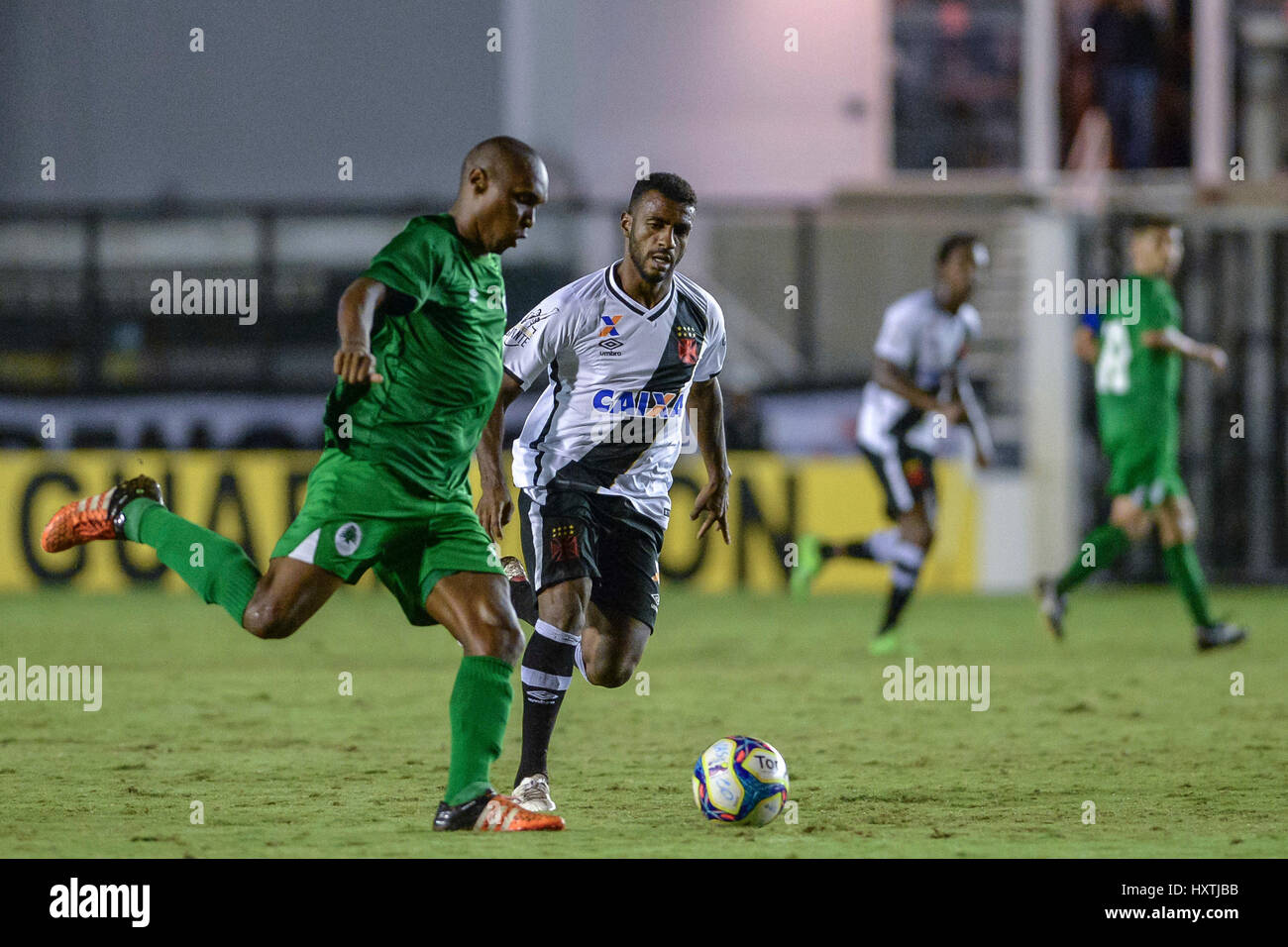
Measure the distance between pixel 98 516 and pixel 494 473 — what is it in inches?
55.5

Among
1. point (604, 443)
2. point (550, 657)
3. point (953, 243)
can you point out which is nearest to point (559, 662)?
point (550, 657)

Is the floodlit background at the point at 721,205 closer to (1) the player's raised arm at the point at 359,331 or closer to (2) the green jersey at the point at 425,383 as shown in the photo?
(2) the green jersey at the point at 425,383

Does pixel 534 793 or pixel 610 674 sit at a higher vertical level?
pixel 610 674

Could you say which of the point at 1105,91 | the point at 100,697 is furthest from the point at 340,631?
the point at 1105,91

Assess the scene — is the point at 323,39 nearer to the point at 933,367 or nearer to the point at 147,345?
the point at 147,345

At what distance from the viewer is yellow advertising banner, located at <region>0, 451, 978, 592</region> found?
15609 millimetres

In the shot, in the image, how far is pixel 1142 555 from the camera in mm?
16812

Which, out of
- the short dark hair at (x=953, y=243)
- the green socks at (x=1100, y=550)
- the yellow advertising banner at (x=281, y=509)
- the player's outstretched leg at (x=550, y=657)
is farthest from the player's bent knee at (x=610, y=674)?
the yellow advertising banner at (x=281, y=509)

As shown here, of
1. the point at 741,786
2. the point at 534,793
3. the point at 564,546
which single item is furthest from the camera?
the point at 564,546

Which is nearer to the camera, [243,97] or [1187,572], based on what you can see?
[1187,572]

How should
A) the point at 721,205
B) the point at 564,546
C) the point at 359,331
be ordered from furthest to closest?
the point at 721,205 → the point at 564,546 → the point at 359,331

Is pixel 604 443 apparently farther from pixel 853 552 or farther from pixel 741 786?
pixel 853 552

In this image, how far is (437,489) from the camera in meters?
6.19
